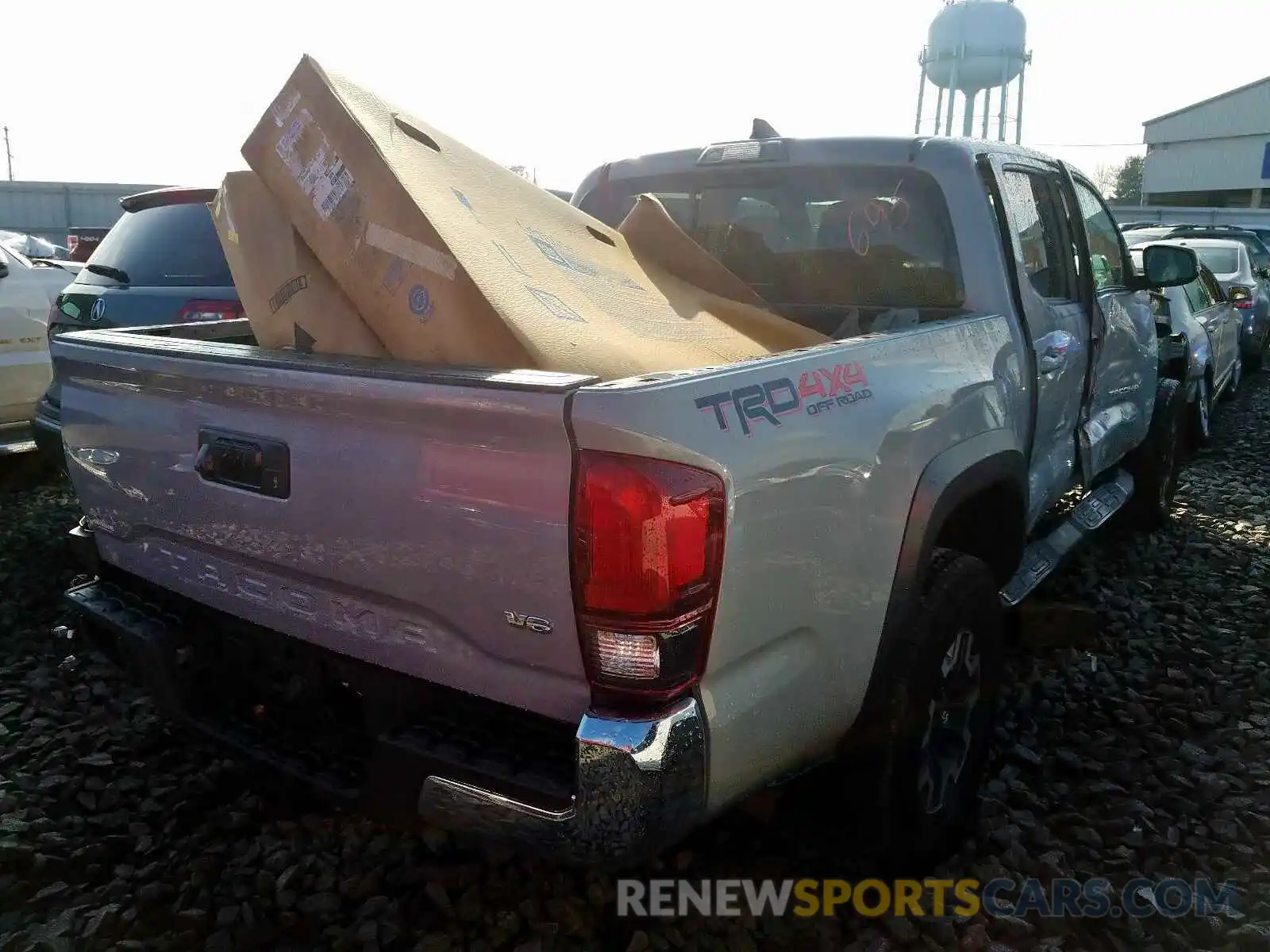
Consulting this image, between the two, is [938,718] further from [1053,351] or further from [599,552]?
[1053,351]

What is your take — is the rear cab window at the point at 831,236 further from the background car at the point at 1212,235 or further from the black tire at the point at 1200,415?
the background car at the point at 1212,235

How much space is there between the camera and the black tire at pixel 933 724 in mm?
2344

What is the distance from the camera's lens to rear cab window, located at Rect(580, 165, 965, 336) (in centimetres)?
320

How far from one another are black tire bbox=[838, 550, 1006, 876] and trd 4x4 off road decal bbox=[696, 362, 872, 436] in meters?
0.63

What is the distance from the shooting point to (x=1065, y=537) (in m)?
3.99

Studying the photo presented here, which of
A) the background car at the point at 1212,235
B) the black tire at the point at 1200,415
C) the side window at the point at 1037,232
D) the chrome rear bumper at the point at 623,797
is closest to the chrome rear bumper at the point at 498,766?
the chrome rear bumper at the point at 623,797

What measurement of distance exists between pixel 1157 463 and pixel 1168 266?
146cm

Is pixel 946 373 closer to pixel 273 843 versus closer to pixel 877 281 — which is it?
pixel 877 281

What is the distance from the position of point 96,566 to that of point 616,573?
5.93 ft

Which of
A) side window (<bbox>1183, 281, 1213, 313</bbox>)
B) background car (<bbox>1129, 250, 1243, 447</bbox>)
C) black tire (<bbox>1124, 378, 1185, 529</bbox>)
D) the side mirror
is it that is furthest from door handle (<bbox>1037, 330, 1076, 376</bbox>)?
side window (<bbox>1183, 281, 1213, 313</bbox>)

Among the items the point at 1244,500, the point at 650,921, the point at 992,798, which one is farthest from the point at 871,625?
the point at 1244,500

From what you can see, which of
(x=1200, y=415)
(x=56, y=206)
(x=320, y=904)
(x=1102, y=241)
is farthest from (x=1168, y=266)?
(x=56, y=206)

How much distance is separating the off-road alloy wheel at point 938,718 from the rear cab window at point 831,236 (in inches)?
38.0

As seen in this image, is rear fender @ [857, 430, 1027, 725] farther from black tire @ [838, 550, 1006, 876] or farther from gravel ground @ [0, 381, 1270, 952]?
gravel ground @ [0, 381, 1270, 952]
